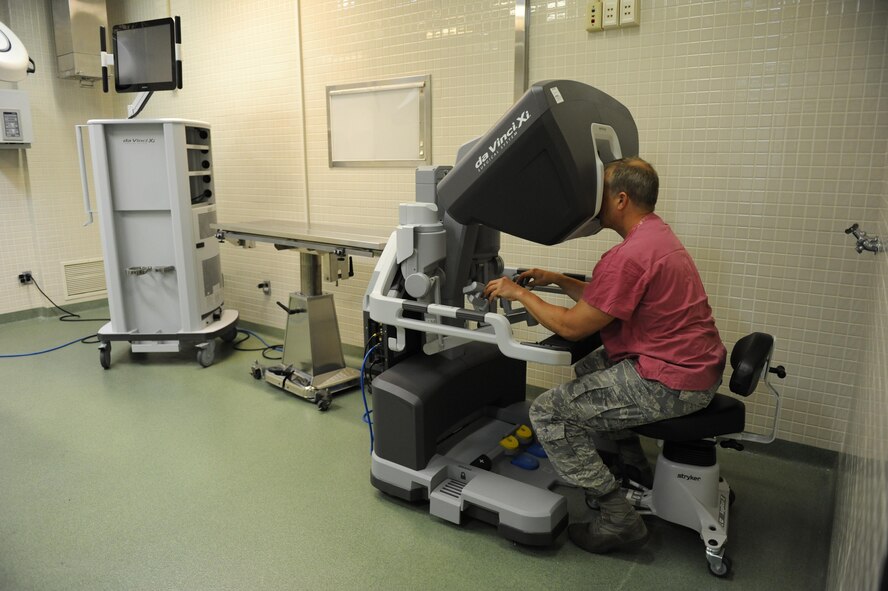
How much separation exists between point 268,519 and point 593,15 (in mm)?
2570

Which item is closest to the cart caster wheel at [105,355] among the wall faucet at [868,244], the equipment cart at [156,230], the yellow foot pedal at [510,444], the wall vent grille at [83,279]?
the equipment cart at [156,230]

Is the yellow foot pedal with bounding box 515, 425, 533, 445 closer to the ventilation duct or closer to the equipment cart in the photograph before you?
the equipment cart

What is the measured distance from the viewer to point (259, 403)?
3373mm

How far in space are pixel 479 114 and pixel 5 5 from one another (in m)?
4.04

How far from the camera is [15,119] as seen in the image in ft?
14.9

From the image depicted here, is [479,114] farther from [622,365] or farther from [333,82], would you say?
[622,365]

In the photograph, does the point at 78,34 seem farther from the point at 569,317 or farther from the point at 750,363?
the point at 750,363

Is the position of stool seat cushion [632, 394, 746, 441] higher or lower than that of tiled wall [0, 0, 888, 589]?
lower

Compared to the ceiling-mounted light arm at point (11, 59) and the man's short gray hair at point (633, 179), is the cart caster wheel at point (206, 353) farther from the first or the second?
the man's short gray hair at point (633, 179)

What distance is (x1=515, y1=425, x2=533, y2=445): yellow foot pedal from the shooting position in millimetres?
2588

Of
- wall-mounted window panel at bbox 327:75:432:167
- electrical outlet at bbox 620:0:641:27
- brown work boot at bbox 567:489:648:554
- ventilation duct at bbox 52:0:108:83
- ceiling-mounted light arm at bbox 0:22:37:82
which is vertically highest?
ventilation duct at bbox 52:0:108:83

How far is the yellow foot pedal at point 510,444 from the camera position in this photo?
2.50m

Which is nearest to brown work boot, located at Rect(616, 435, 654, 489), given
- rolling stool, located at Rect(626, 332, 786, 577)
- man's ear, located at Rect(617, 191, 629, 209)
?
rolling stool, located at Rect(626, 332, 786, 577)

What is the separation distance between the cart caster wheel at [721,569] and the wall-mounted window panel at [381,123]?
8.09 ft
